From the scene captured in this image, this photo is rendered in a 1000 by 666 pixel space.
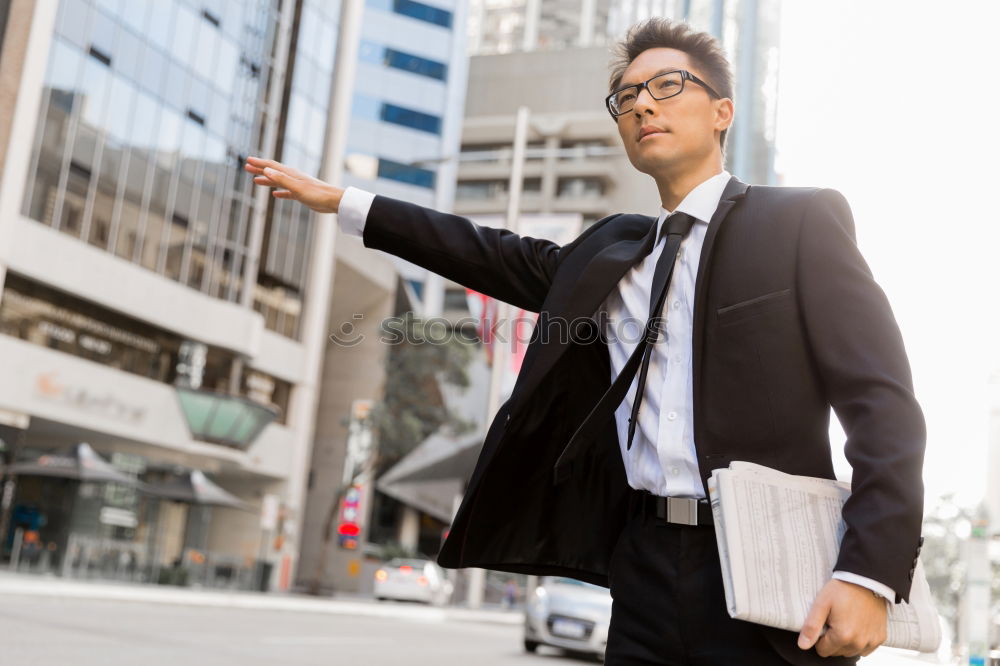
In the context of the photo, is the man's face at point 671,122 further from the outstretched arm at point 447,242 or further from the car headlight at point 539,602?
the car headlight at point 539,602

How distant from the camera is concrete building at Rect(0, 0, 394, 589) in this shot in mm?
26062

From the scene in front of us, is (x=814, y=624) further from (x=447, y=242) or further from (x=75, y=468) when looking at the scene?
(x=75, y=468)

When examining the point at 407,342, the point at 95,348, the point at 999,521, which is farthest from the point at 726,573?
the point at 407,342

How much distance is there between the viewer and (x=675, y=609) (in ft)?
6.57

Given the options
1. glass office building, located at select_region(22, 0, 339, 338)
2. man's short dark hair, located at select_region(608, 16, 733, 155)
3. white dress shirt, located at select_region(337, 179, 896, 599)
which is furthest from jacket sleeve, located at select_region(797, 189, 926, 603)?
glass office building, located at select_region(22, 0, 339, 338)

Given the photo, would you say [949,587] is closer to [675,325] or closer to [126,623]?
[126,623]

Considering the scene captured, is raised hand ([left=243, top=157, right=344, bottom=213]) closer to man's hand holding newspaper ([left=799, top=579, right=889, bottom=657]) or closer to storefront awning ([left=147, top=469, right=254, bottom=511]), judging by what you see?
man's hand holding newspaper ([left=799, top=579, right=889, bottom=657])

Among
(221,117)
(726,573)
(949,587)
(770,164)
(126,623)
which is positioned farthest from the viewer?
(770,164)

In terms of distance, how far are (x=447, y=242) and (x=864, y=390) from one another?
1.11m

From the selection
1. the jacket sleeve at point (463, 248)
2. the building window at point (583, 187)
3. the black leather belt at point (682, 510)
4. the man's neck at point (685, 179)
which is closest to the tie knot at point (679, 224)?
the man's neck at point (685, 179)

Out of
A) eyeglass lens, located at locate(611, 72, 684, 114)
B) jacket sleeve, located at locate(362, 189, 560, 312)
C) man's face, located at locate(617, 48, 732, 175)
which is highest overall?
eyeglass lens, located at locate(611, 72, 684, 114)

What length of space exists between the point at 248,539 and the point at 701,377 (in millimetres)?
37733

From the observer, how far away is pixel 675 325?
7.31 ft

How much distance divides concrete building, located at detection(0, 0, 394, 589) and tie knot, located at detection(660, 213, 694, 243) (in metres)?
22.8
